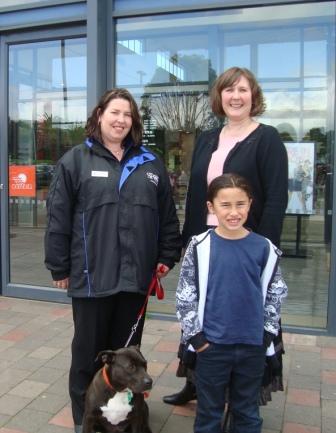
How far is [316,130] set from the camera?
4.94 m

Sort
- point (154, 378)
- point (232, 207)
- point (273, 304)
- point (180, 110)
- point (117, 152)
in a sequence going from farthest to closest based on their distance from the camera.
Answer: point (180, 110)
point (154, 378)
point (117, 152)
point (273, 304)
point (232, 207)

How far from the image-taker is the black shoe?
11.3ft

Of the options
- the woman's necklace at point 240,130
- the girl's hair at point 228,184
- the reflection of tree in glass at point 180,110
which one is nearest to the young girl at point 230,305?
the girl's hair at point 228,184

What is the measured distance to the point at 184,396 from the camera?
3451mm

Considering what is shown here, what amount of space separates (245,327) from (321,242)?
9.22 feet

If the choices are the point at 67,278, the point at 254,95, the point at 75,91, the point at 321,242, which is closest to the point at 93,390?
the point at 67,278

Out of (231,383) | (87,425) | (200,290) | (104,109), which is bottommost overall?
(87,425)

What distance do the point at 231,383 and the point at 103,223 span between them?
1071mm

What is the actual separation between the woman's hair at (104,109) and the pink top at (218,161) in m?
0.47

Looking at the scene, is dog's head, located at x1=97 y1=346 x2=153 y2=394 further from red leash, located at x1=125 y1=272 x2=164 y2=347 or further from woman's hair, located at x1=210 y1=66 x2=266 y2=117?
woman's hair, located at x1=210 y1=66 x2=266 y2=117

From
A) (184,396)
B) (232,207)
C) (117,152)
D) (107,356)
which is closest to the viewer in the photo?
(232,207)

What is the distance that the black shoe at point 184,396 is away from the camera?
3.43 metres

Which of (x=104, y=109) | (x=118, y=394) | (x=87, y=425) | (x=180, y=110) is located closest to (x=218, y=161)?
(x=104, y=109)

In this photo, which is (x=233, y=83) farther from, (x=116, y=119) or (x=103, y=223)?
(x=103, y=223)
